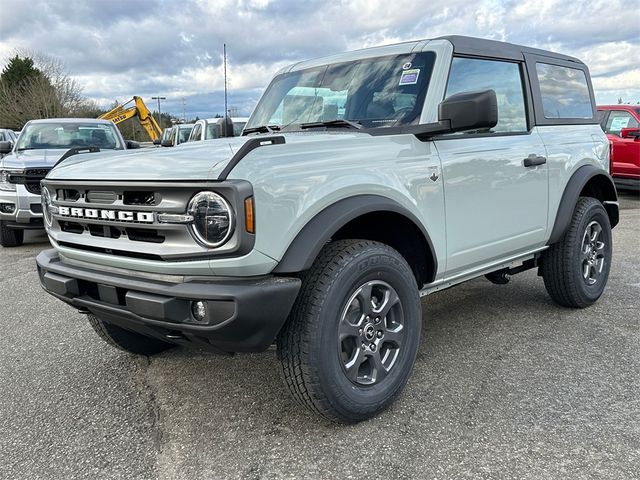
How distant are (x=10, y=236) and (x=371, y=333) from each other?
6.91 metres

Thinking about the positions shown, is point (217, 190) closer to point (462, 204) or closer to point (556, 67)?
point (462, 204)

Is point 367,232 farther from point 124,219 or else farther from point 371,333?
point 124,219

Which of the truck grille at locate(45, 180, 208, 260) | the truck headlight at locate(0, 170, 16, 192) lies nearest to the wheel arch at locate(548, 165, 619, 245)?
the truck grille at locate(45, 180, 208, 260)

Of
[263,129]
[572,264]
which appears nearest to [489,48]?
[263,129]

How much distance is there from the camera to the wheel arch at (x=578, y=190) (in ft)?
13.3

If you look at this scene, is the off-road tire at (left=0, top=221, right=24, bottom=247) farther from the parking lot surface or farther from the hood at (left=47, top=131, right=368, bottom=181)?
the hood at (left=47, top=131, right=368, bottom=181)

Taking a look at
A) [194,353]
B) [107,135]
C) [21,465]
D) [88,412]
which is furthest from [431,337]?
[107,135]

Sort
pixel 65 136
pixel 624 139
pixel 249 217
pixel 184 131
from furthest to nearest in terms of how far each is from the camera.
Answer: pixel 184 131
pixel 624 139
pixel 65 136
pixel 249 217

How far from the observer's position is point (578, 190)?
4.12m

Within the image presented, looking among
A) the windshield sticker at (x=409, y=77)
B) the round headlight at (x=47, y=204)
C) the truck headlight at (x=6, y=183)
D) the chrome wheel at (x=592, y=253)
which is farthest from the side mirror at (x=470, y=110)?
the truck headlight at (x=6, y=183)

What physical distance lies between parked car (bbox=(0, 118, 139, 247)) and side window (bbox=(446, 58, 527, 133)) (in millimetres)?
4954

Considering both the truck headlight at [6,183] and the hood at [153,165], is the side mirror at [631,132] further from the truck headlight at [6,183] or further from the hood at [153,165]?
the truck headlight at [6,183]

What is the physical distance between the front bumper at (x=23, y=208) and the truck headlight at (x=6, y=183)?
0.18ft

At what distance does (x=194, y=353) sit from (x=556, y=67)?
343cm
